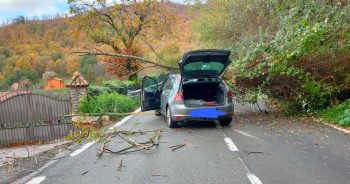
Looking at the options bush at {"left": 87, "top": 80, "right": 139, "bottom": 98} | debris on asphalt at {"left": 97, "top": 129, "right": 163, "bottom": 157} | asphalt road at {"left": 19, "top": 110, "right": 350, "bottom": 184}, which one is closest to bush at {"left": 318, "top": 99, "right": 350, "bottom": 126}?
asphalt road at {"left": 19, "top": 110, "right": 350, "bottom": 184}

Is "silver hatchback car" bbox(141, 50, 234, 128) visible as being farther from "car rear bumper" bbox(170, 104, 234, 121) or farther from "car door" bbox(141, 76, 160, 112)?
"car door" bbox(141, 76, 160, 112)

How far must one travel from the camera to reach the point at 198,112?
1038 centimetres

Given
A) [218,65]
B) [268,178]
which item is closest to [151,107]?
[218,65]

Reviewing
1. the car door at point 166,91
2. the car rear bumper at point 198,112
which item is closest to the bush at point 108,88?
the car door at point 166,91

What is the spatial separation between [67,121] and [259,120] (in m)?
8.73

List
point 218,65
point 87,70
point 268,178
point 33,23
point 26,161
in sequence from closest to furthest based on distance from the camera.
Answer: point 268,178, point 26,161, point 218,65, point 87,70, point 33,23

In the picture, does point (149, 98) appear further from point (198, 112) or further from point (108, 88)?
point (108, 88)

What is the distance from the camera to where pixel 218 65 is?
10984mm

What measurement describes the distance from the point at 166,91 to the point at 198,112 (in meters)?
1.88

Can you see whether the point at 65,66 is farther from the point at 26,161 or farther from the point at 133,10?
the point at 26,161

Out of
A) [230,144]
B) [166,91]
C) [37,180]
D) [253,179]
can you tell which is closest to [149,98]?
[166,91]

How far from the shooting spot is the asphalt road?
5.73 m

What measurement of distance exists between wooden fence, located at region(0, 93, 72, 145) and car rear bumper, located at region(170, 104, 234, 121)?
282 inches

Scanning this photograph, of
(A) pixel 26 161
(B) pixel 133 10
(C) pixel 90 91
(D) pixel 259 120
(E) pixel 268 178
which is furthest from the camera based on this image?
(B) pixel 133 10
